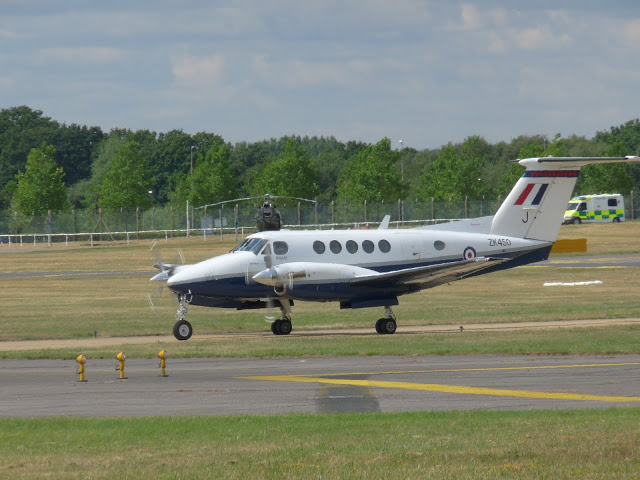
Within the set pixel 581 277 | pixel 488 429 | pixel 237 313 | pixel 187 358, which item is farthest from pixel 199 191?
pixel 488 429

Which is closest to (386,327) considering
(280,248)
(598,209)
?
(280,248)

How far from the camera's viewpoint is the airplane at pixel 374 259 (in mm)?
30547

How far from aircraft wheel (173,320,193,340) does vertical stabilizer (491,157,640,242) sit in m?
10.7

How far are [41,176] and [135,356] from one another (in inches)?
3245

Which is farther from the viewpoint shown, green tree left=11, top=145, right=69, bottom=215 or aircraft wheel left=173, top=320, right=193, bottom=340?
green tree left=11, top=145, right=69, bottom=215

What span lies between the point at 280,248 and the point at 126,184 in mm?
78090

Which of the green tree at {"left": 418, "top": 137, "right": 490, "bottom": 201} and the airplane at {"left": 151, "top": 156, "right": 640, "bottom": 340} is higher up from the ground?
the green tree at {"left": 418, "top": 137, "right": 490, "bottom": 201}

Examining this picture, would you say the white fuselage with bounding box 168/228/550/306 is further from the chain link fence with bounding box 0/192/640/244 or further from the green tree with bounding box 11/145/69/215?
the green tree with bounding box 11/145/69/215

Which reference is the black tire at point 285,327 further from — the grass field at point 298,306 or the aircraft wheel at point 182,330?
the aircraft wheel at point 182,330

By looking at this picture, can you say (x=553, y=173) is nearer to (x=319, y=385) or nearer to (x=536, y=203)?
(x=536, y=203)

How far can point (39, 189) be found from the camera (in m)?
104

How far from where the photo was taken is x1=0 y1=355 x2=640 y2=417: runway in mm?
17328

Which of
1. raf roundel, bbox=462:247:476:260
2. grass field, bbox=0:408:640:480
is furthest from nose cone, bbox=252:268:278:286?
grass field, bbox=0:408:640:480

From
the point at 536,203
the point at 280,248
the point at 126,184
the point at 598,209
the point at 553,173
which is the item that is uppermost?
the point at 126,184
